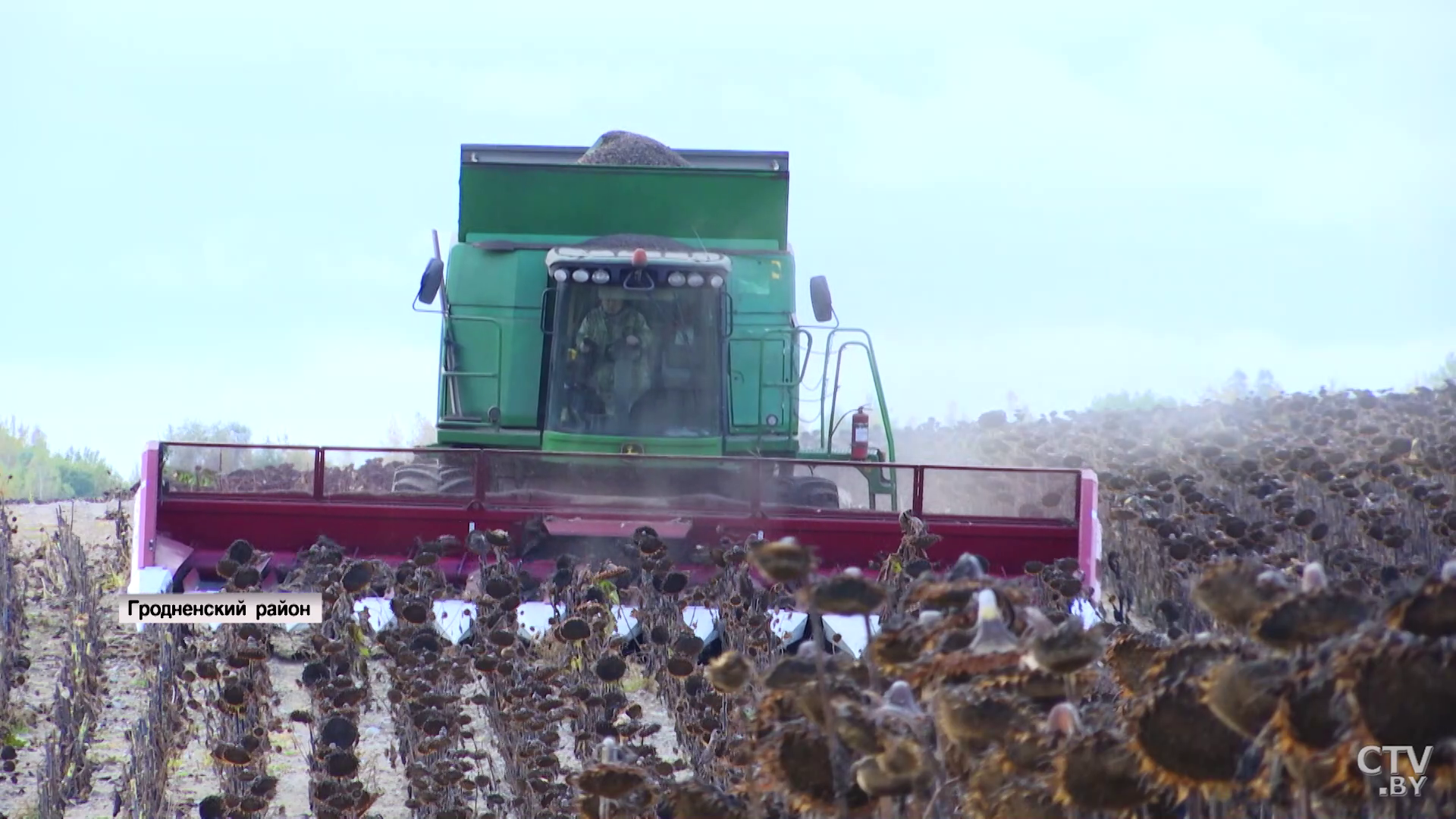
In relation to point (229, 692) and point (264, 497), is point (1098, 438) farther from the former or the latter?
point (229, 692)

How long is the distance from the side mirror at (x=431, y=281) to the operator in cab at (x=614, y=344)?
0.97 m

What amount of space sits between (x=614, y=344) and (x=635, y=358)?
168 mm

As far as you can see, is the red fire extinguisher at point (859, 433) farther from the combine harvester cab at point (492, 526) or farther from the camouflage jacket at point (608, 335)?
the combine harvester cab at point (492, 526)

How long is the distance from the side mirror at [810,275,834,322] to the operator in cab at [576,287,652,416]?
3.64 ft

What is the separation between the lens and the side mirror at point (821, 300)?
10.9m

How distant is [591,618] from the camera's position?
676cm

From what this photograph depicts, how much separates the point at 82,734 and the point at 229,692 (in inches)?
74.2
